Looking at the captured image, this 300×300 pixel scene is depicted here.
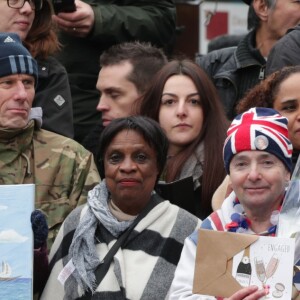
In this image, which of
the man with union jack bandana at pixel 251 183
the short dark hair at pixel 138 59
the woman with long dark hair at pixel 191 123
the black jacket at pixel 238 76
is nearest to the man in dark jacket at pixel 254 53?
the black jacket at pixel 238 76

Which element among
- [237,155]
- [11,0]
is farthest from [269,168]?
[11,0]

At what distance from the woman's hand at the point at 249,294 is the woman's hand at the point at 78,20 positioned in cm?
299

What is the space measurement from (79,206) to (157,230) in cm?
48

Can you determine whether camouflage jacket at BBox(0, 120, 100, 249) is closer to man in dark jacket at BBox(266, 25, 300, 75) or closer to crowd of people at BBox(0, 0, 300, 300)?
crowd of people at BBox(0, 0, 300, 300)

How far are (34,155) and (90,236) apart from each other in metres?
0.71

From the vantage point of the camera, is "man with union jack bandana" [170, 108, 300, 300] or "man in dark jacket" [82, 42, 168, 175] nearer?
"man with union jack bandana" [170, 108, 300, 300]

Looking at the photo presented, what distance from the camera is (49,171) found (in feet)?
19.3

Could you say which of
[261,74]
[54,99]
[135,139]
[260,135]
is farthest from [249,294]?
[261,74]

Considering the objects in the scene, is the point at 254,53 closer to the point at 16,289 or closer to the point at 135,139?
the point at 135,139

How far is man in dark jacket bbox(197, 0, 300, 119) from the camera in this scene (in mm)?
6922

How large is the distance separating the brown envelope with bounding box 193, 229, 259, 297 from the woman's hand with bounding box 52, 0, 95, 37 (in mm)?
2672

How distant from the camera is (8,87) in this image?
236 inches

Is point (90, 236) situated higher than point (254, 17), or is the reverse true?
point (254, 17)

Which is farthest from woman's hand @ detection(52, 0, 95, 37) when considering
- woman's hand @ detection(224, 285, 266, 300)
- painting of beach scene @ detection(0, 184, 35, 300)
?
woman's hand @ detection(224, 285, 266, 300)
